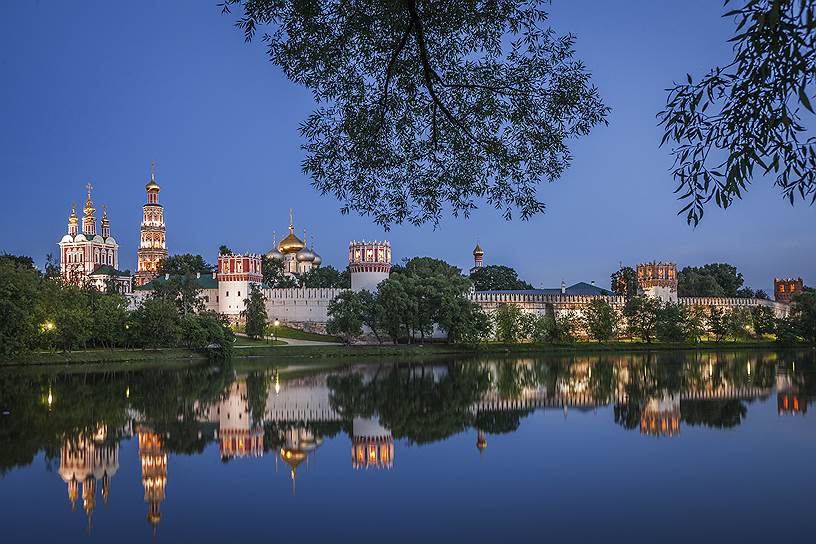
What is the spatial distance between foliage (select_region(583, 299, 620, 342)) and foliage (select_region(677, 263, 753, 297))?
76.1 feet

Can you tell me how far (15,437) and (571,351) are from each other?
41.7 metres

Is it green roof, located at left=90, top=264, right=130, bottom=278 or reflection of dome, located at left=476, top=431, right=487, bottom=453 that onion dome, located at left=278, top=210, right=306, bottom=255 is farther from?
reflection of dome, located at left=476, top=431, right=487, bottom=453

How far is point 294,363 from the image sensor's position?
39.5 metres

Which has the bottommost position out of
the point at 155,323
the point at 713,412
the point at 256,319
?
the point at 713,412

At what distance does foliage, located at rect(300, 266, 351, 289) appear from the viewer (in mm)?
76375

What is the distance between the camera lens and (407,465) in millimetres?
11594

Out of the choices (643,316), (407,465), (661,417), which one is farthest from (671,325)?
(407,465)

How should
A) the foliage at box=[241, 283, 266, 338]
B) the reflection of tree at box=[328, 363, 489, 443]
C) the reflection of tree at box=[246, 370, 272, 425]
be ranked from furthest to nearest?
the foliage at box=[241, 283, 266, 338], the reflection of tree at box=[246, 370, 272, 425], the reflection of tree at box=[328, 363, 489, 443]

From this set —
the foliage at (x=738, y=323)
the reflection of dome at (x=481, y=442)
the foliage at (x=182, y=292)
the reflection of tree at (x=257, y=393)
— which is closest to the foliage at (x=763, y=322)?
the foliage at (x=738, y=323)

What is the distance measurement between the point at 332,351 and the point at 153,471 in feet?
117

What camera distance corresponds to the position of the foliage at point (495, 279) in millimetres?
90125

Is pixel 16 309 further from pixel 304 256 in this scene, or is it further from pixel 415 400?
pixel 304 256

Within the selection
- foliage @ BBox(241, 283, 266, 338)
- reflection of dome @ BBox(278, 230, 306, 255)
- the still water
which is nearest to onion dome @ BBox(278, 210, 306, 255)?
reflection of dome @ BBox(278, 230, 306, 255)

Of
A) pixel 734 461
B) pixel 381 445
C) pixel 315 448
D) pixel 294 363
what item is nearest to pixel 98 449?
pixel 315 448
